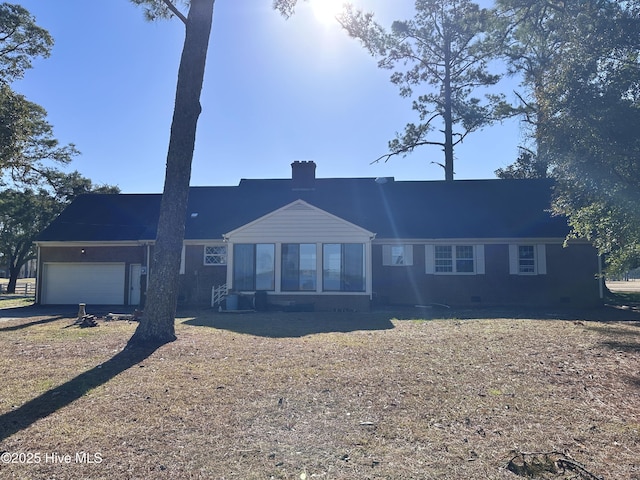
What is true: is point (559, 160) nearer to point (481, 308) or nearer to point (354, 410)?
point (481, 308)

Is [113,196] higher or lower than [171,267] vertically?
higher

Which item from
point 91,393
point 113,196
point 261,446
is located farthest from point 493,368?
point 113,196

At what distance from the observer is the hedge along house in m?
16.8

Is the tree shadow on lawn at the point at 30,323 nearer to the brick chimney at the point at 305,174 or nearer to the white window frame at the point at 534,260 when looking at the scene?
the brick chimney at the point at 305,174

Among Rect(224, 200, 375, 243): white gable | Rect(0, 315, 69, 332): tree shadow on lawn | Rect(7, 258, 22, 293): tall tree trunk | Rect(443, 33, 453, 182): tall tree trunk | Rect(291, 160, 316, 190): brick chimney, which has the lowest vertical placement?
Rect(0, 315, 69, 332): tree shadow on lawn

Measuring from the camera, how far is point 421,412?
4.98 m

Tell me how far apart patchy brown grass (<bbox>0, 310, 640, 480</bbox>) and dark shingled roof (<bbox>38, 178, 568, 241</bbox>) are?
10596mm

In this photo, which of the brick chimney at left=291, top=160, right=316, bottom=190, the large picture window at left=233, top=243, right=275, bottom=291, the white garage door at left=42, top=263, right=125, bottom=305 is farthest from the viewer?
the brick chimney at left=291, top=160, right=316, bottom=190

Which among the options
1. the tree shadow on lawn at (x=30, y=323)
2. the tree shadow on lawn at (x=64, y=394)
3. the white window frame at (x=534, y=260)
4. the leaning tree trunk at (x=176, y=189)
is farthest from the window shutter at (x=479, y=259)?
the tree shadow on lawn at (x=30, y=323)

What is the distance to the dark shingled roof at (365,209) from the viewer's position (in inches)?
783

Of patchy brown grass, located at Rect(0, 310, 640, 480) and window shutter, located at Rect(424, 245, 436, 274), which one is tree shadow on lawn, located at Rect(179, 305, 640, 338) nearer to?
patchy brown grass, located at Rect(0, 310, 640, 480)

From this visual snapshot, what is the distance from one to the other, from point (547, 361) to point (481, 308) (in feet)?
35.1

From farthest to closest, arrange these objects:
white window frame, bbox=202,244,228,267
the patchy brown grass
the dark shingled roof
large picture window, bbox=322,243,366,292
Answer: the dark shingled roof
white window frame, bbox=202,244,228,267
large picture window, bbox=322,243,366,292
the patchy brown grass

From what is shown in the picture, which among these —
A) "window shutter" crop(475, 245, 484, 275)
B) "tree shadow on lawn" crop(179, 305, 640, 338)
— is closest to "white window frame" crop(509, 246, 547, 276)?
"window shutter" crop(475, 245, 484, 275)
